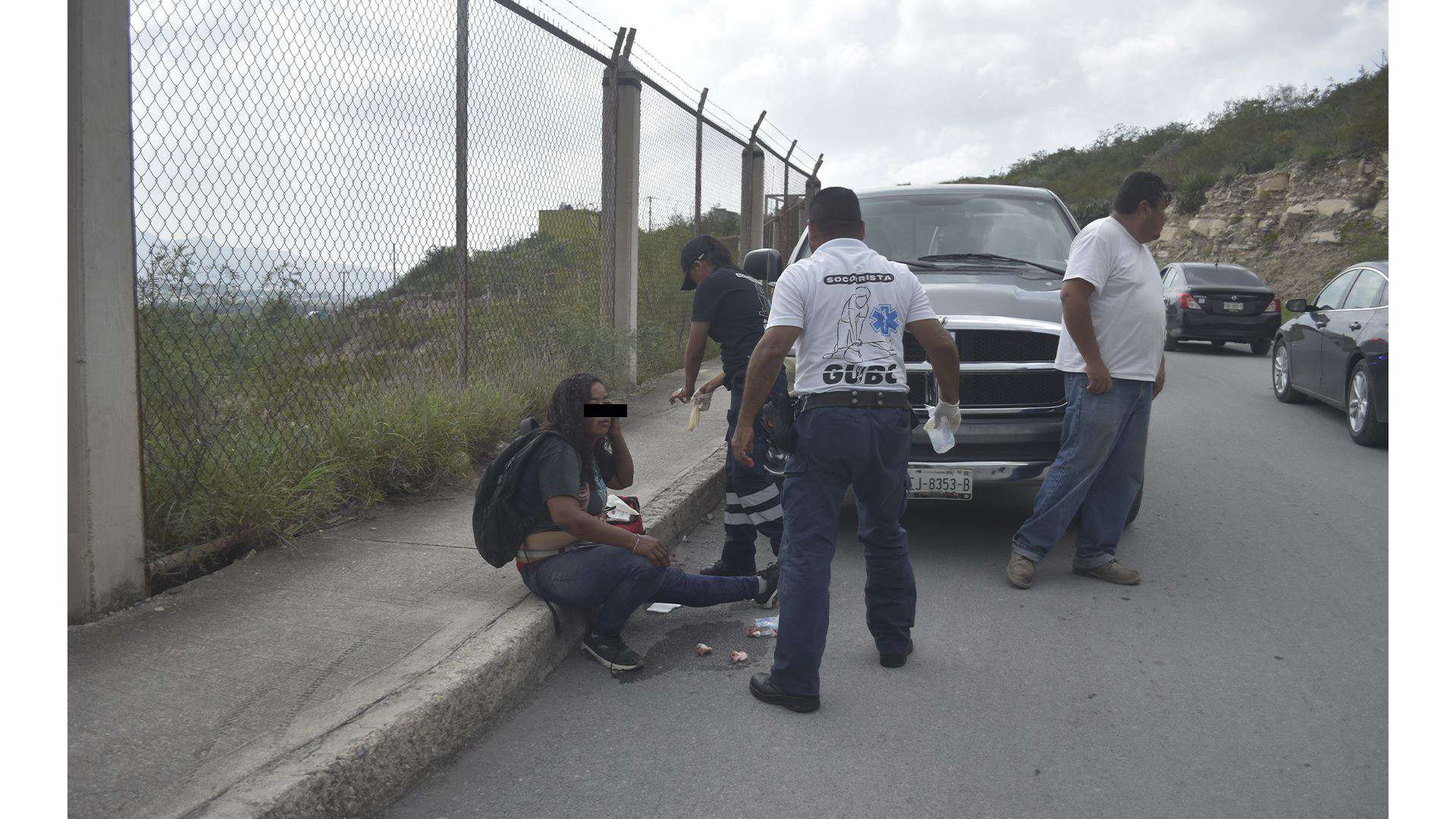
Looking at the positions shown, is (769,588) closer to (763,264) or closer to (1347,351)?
(763,264)

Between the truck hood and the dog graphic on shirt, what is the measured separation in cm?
187

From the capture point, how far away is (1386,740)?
3270mm

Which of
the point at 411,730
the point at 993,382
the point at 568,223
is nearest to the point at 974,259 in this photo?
the point at 993,382

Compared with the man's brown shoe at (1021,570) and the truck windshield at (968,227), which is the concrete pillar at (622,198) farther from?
the man's brown shoe at (1021,570)

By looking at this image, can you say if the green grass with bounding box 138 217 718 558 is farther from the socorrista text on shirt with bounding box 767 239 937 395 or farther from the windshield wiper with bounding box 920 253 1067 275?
the windshield wiper with bounding box 920 253 1067 275

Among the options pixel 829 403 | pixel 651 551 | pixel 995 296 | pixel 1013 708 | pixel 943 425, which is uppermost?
pixel 995 296

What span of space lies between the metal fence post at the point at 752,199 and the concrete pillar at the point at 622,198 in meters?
4.12

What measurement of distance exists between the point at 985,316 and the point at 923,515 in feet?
4.79

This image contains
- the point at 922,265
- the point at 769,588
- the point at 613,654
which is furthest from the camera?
the point at 922,265

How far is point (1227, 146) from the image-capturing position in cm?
3716

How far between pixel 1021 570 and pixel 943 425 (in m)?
1.09

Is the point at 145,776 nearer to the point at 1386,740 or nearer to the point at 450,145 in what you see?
the point at 1386,740

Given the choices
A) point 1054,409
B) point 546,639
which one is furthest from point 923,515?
point 546,639

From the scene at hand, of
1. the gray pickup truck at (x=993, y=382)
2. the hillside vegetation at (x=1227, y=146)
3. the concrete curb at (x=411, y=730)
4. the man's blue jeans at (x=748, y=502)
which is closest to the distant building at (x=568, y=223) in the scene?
the gray pickup truck at (x=993, y=382)
